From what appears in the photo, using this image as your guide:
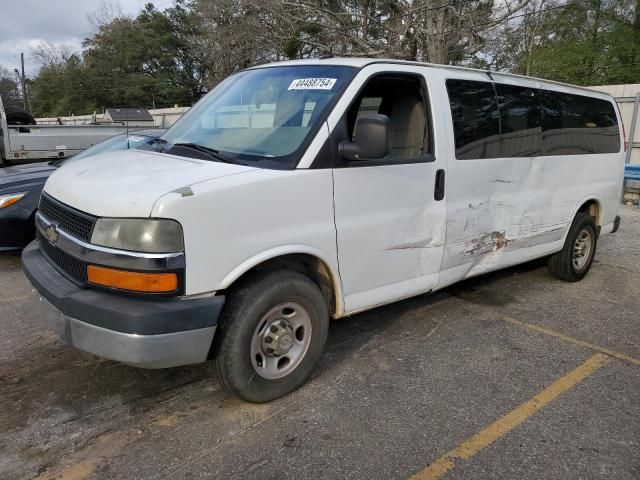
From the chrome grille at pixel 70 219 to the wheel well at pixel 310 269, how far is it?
81 centimetres

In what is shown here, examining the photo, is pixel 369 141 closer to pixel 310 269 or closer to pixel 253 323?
pixel 310 269

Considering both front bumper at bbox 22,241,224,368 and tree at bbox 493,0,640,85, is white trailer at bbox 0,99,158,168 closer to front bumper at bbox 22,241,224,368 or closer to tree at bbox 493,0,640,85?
front bumper at bbox 22,241,224,368

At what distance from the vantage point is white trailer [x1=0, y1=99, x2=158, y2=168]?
1123 centimetres

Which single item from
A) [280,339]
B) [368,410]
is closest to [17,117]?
[280,339]

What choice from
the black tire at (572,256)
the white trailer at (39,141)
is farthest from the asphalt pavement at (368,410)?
the white trailer at (39,141)

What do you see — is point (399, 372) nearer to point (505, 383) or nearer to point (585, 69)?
point (505, 383)

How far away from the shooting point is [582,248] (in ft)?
19.6

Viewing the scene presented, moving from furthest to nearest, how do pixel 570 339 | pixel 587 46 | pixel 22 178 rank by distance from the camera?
pixel 587 46, pixel 22 178, pixel 570 339

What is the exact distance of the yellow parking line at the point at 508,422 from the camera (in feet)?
9.06

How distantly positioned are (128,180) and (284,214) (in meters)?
0.87

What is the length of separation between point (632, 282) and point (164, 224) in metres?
5.55

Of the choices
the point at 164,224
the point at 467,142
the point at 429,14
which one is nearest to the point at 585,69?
the point at 429,14

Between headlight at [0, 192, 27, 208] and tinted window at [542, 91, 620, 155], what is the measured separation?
5.37 meters

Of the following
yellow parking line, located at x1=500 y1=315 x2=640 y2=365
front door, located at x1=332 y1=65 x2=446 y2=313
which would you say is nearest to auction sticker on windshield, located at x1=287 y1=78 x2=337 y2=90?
front door, located at x1=332 y1=65 x2=446 y2=313
